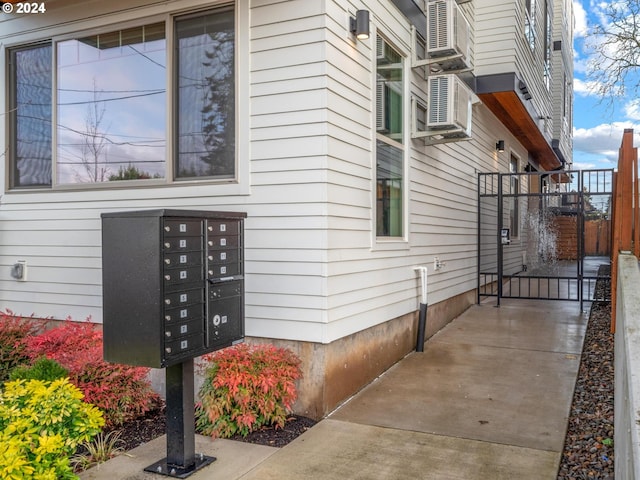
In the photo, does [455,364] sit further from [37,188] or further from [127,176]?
[37,188]

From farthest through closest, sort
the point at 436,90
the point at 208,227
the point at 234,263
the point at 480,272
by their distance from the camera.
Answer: the point at 480,272
the point at 436,90
the point at 234,263
the point at 208,227

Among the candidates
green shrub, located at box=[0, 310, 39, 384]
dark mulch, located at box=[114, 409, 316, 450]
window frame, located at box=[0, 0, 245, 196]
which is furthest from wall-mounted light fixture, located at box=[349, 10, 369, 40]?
green shrub, located at box=[0, 310, 39, 384]

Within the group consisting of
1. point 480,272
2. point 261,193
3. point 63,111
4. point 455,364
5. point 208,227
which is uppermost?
point 63,111

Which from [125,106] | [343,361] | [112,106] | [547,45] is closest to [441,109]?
[343,361]

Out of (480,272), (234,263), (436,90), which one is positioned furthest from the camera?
(480,272)

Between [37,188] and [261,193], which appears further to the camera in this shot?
[37,188]

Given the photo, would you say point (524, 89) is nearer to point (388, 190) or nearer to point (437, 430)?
point (388, 190)

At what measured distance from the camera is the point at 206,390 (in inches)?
142

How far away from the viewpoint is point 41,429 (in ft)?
7.68

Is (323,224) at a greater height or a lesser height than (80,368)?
greater

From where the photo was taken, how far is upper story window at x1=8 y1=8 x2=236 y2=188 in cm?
427

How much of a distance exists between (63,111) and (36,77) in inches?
21.4

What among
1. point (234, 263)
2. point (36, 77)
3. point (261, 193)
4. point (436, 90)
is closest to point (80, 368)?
point (234, 263)

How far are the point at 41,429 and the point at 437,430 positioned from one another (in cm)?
240
